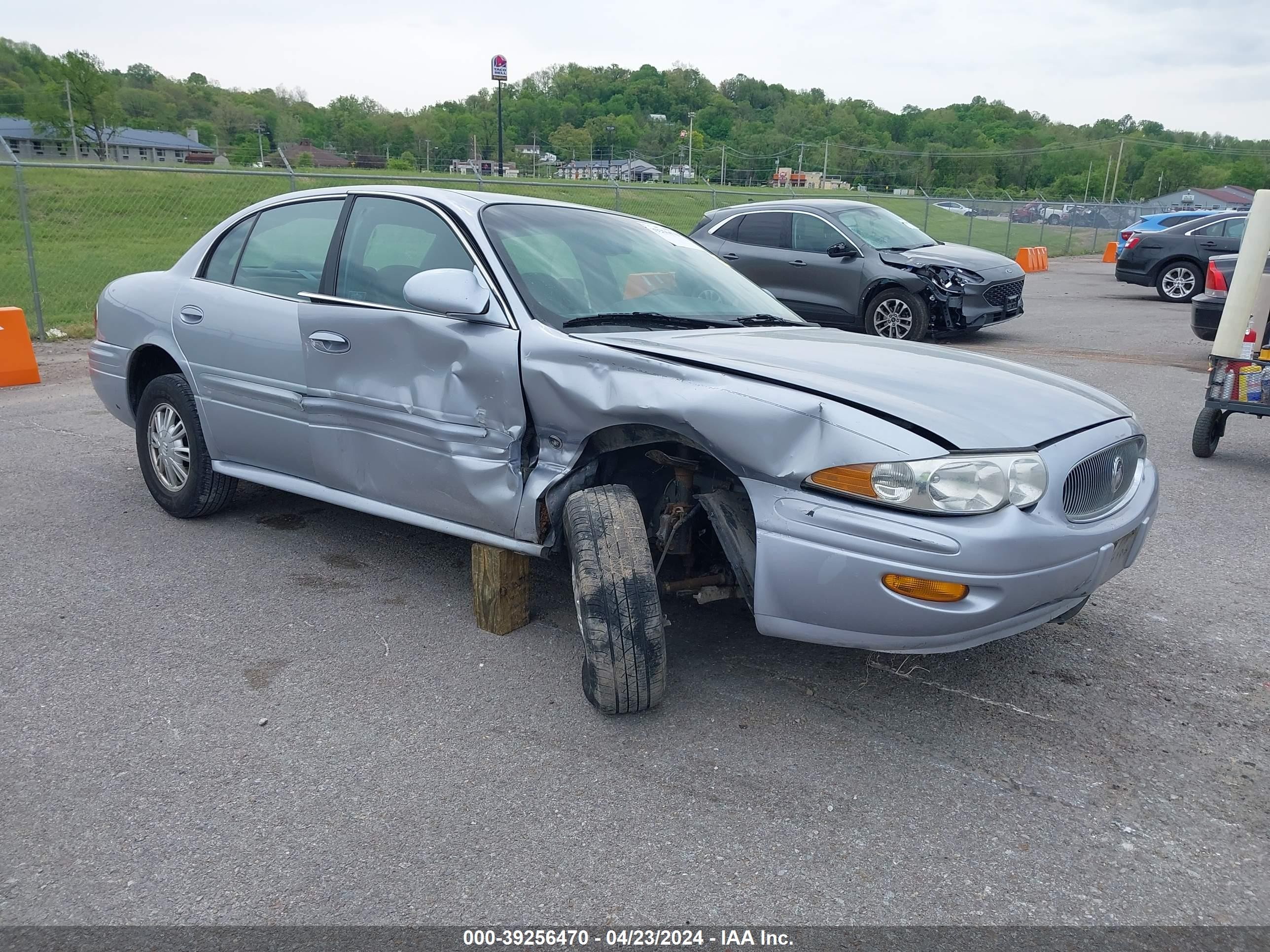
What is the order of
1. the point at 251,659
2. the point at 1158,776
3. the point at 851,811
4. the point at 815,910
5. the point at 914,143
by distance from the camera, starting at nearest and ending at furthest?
1. the point at 815,910
2. the point at 851,811
3. the point at 1158,776
4. the point at 251,659
5. the point at 914,143

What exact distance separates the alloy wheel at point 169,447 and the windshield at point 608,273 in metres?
2.00

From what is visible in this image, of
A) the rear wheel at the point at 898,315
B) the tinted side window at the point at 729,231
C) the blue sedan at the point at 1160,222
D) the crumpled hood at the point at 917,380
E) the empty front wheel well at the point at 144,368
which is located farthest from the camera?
the blue sedan at the point at 1160,222

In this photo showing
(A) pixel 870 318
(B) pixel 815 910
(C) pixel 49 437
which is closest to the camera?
(B) pixel 815 910

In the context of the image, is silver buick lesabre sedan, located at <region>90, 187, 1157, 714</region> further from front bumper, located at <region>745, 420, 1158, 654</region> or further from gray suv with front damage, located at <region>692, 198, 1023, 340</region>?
gray suv with front damage, located at <region>692, 198, 1023, 340</region>

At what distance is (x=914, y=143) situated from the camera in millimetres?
85438

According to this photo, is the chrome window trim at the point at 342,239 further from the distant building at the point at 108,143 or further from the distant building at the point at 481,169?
the distant building at the point at 108,143

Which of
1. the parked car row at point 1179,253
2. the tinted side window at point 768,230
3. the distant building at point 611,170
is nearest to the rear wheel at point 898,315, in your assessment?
the tinted side window at point 768,230

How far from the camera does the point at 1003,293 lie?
11.7 meters

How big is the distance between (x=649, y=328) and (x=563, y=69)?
302 feet

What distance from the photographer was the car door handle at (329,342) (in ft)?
13.3

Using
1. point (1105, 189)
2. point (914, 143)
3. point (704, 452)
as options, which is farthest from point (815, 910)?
point (1105, 189)

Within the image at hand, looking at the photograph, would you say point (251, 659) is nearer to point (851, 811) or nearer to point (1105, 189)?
point (851, 811)

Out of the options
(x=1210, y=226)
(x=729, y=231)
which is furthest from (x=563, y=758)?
(x=1210, y=226)

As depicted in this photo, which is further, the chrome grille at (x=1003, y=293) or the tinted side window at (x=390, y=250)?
the chrome grille at (x=1003, y=293)
